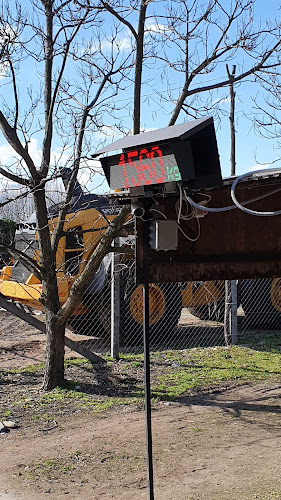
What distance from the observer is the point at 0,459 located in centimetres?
523

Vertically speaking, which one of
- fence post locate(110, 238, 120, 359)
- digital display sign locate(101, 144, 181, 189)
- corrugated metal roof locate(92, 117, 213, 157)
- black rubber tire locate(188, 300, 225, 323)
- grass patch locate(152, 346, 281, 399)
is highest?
corrugated metal roof locate(92, 117, 213, 157)

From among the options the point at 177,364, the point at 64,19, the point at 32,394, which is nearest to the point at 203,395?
the point at 177,364

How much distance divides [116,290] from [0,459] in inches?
157

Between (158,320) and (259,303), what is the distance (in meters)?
2.81

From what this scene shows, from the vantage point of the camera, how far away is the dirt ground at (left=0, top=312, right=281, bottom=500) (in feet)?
15.0

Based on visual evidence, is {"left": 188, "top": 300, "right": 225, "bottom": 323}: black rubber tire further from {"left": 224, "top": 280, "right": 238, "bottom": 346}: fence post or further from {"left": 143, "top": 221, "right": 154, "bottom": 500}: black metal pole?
{"left": 143, "top": 221, "right": 154, "bottom": 500}: black metal pole

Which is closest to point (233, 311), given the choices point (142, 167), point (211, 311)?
point (211, 311)

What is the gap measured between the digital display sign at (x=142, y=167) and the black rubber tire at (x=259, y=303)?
28.8 feet

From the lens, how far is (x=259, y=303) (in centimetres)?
1224

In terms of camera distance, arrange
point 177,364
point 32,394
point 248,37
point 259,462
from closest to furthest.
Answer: point 259,462 < point 32,394 < point 248,37 < point 177,364

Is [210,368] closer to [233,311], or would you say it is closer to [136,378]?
[136,378]

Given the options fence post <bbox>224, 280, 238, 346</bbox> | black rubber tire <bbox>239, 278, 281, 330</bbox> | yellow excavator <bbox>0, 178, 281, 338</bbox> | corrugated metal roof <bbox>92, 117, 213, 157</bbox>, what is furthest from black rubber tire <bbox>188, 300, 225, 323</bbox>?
corrugated metal roof <bbox>92, 117, 213, 157</bbox>

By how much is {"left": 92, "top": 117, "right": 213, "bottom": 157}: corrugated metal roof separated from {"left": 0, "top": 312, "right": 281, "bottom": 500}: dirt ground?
264cm

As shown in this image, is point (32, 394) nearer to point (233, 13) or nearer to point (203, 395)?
point (203, 395)
